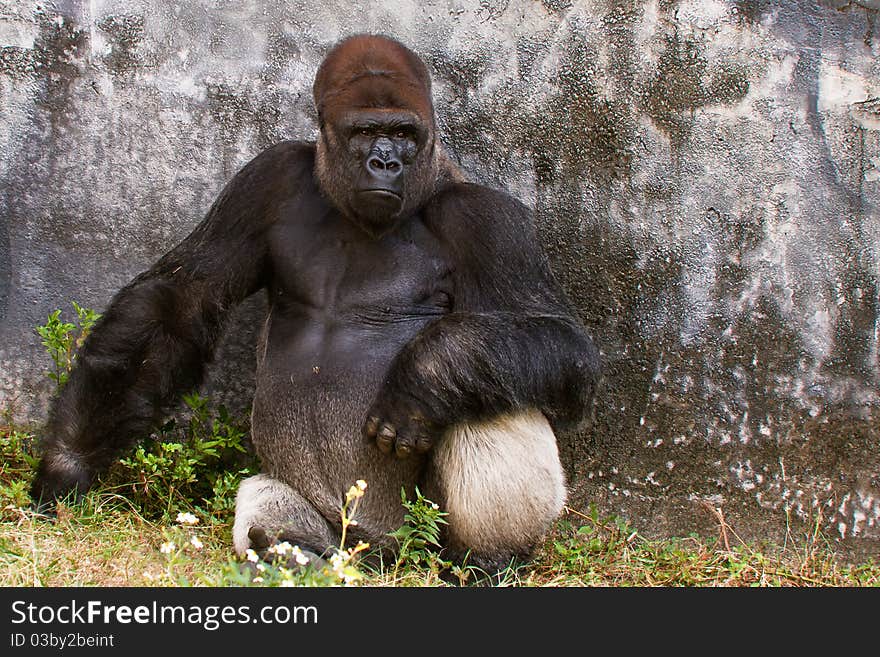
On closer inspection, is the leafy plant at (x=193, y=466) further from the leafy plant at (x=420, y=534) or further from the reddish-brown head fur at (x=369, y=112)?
the reddish-brown head fur at (x=369, y=112)

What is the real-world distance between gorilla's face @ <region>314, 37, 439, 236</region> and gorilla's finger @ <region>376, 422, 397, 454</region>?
652 millimetres

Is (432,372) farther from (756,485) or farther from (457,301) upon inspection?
(756,485)

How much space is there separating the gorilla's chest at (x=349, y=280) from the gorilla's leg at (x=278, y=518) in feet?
1.33

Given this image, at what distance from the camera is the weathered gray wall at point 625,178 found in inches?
147

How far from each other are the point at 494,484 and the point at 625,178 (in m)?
1.32

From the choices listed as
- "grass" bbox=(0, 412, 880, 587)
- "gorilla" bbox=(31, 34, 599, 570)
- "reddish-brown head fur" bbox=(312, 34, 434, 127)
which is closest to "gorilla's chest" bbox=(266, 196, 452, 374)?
"gorilla" bbox=(31, 34, 599, 570)

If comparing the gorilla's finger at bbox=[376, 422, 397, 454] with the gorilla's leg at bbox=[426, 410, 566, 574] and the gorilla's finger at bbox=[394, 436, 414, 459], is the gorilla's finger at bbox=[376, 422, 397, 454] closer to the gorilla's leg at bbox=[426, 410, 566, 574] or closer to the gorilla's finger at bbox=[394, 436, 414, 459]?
the gorilla's finger at bbox=[394, 436, 414, 459]

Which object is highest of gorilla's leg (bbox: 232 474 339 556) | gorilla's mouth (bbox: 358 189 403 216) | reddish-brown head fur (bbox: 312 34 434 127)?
reddish-brown head fur (bbox: 312 34 434 127)

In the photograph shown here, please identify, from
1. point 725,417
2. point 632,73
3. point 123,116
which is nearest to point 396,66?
point 632,73

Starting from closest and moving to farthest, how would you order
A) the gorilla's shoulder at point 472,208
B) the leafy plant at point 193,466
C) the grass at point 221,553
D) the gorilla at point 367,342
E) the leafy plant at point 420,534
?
the grass at point 221,553
the leafy plant at point 420,534
the gorilla at point 367,342
the gorilla's shoulder at point 472,208
the leafy plant at point 193,466

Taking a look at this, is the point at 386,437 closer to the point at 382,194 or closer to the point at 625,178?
the point at 382,194

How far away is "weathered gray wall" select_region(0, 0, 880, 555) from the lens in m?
3.73

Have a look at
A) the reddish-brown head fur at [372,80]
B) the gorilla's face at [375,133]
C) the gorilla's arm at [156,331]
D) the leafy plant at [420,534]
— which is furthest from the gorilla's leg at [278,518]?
the reddish-brown head fur at [372,80]

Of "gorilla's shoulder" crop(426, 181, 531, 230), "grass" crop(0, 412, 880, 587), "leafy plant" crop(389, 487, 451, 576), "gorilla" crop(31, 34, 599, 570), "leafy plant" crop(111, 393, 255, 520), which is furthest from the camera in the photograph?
"leafy plant" crop(111, 393, 255, 520)
